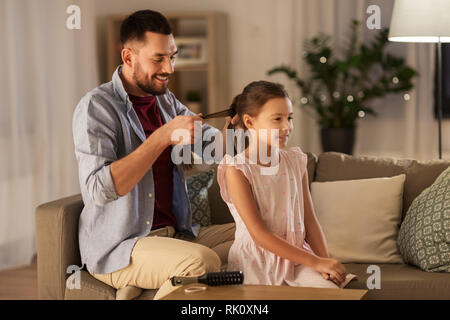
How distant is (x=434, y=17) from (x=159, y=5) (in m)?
2.98

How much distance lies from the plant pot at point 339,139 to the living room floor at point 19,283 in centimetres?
234

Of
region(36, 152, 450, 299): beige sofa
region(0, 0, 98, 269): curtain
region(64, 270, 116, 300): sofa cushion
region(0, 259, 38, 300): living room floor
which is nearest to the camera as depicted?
region(64, 270, 116, 300): sofa cushion

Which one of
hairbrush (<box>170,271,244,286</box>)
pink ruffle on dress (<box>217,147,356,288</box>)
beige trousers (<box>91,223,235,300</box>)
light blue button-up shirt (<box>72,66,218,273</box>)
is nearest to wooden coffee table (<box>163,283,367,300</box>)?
hairbrush (<box>170,271,244,286</box>)

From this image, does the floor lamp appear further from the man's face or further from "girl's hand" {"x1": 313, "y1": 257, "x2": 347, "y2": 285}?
"girl's hand" {"x1": 313, "y1": 257, "x2": 347, "y2": 285}

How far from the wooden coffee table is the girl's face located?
0.51m

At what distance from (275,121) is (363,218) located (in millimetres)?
686

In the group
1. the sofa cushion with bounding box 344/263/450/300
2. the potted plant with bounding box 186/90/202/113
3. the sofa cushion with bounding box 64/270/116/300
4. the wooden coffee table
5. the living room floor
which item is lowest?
the living room floor

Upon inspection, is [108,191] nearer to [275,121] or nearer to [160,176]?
[160,176]

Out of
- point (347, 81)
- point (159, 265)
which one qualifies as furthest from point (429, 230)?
point (347, 81)

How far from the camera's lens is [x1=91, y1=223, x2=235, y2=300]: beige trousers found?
1.87 metres

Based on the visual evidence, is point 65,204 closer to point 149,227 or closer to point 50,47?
point 149,227

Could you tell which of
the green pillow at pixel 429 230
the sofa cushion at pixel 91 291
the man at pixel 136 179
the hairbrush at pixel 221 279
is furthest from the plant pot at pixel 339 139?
the hairbrush at pixel 221 279

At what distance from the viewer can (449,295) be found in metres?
2.16

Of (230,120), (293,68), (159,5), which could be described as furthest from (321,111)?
(230,120)
